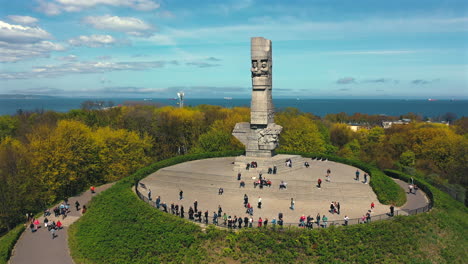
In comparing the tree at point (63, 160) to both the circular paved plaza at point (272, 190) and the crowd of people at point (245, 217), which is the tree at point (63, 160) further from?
the crowd of people at point (245, 217)

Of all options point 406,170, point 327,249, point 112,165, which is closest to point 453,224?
point 327,249

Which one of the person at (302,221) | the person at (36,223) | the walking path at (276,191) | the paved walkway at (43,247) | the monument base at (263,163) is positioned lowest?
the paved walkway at (43,247)

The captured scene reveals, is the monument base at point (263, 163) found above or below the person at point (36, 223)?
above

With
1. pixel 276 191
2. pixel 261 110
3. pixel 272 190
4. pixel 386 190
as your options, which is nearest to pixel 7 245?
pixel 272 190

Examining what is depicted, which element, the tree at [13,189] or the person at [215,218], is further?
the tree at [13,189]

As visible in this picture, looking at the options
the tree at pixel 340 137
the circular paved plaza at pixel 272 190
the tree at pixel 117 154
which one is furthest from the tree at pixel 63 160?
the tree at pixel 340 137

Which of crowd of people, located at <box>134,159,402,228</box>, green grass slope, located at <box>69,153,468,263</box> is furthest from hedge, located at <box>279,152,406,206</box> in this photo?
green grass slope, located at <box>69,153,468,263</box>

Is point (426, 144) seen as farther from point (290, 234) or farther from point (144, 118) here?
point (144, 118)
